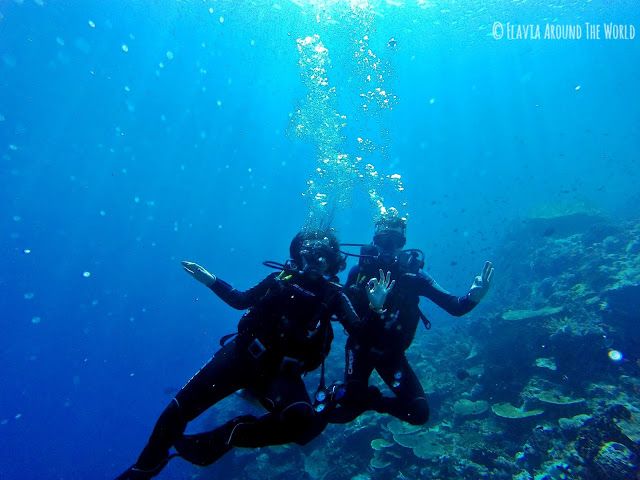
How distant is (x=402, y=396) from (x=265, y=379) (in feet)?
8.03

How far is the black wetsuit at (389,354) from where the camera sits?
488 centimetres

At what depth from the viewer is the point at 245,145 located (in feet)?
295

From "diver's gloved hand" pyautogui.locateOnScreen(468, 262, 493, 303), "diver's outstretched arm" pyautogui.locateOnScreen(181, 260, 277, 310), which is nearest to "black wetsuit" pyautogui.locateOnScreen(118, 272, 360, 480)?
"diver's outstretched arm" pyautogui.locateOnScreen(181, 260, 277, 310)

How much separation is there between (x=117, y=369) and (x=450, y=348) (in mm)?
88170

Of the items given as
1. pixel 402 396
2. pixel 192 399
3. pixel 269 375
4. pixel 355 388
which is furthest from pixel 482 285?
pixel 192 399

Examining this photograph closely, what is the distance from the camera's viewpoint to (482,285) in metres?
5.48

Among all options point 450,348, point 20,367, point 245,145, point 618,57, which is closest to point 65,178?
point 245,145

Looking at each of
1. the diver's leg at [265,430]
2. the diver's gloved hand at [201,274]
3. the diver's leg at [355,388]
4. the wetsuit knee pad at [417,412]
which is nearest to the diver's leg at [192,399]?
the diver's leg at [265,430]

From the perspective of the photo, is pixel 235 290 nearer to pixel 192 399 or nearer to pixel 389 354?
pixel 192 399

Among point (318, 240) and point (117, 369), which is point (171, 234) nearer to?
point (117, 369)

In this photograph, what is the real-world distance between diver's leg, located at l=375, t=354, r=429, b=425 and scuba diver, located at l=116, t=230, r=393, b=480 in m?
1.37

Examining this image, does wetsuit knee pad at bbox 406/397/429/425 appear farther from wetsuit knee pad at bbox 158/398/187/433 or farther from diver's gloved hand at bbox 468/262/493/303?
wetsuit knee pad at bbox 158/398/187/433

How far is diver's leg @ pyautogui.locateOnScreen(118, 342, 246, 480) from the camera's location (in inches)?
147

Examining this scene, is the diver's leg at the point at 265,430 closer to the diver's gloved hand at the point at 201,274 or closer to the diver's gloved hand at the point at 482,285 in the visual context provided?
the diver's gloved hand at the point at 201,274
